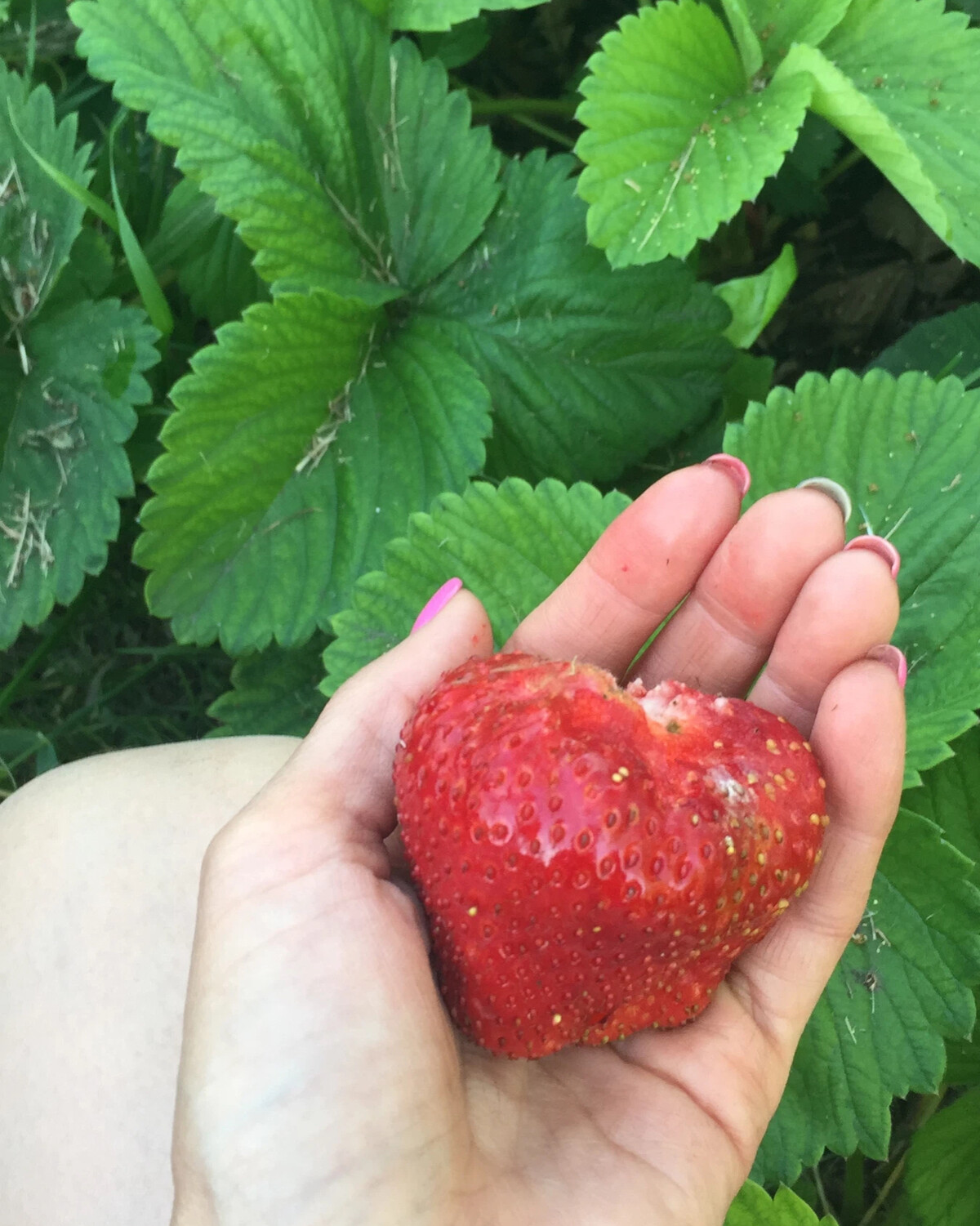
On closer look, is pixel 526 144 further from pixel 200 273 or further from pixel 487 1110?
pixel 487 1110

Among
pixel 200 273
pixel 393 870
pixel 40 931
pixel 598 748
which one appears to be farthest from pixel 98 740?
pixel 598 748

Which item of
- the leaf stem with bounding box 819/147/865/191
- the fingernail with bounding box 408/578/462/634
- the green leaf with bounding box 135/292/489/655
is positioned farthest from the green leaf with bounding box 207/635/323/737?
the leaf stem with bounding box 819/147/865/191

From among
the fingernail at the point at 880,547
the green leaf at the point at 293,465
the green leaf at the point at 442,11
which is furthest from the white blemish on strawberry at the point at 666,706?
the green leaf at the point at 442,11

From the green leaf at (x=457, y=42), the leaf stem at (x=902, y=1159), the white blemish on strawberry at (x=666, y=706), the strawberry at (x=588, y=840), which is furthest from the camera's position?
the green leaf at (x=457, y=42)

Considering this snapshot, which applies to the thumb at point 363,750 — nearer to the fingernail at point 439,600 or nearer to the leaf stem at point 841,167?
the fingernail at point 439,600

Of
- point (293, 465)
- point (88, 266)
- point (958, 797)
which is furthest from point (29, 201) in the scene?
point (958, 797)

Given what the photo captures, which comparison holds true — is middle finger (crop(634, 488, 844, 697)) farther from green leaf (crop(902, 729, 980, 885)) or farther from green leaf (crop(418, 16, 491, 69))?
green leaf (crop(418, 16, 491, 69))

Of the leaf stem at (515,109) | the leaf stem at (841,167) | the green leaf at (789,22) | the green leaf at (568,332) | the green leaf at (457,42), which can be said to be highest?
the green leaf at (789,22)

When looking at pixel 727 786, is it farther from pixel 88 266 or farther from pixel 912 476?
pixel 88 266
